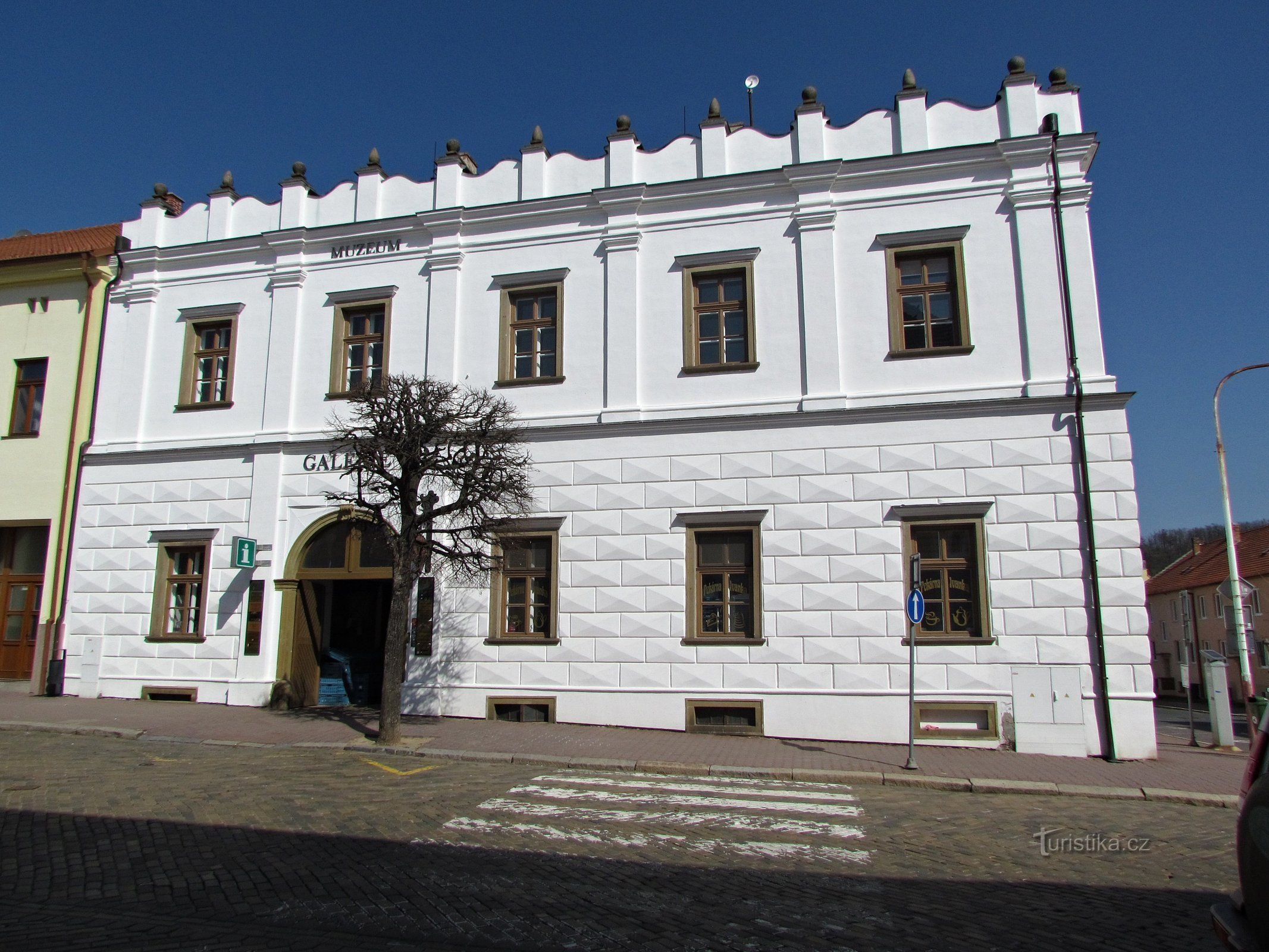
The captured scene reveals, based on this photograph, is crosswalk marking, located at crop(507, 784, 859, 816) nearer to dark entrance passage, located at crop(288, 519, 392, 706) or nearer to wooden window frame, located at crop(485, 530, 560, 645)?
wooden window frame, located at crop(485, 530, 560, 645)

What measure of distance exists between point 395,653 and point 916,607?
781 centimetres

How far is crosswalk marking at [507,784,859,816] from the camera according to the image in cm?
980

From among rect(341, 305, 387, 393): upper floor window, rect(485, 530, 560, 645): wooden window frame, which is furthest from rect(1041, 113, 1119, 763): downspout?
rect(341, 305, 387, 393): upper floor window

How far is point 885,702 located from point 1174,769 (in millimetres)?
4055

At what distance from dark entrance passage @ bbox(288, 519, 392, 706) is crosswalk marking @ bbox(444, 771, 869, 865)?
7096 millimetres

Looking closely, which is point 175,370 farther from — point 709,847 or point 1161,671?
point 1161,671

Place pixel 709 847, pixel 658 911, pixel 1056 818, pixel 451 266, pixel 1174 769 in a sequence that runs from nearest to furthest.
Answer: pixel 658 911 < pixel 709 847 < pixel 1056 818 < pixel 1174 769 < pixel 451 266

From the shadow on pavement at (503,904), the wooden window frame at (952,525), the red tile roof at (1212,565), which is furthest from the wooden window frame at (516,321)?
the red tile roof at (1212,565)

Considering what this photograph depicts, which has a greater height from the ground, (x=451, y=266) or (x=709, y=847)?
(x=451, y=266)

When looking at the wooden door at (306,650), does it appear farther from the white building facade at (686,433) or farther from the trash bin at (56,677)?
the trash bin at (56,677)

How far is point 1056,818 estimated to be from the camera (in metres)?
9.81

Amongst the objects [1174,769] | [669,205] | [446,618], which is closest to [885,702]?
[1174,769]

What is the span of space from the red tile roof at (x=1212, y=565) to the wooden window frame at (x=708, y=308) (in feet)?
115

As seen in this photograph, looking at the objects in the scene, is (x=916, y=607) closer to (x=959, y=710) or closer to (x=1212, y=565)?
(x=959, y=710)
